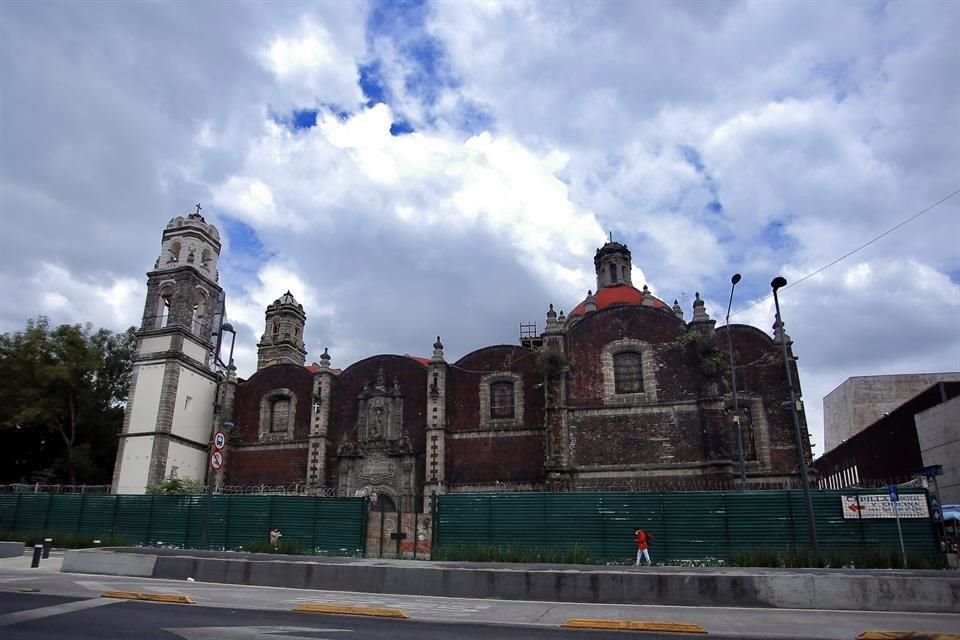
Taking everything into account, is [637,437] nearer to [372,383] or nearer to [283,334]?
[372,383]

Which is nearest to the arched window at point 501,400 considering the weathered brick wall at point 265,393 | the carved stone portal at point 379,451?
the carved stone portal at point 379,451

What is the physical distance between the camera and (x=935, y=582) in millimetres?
11422

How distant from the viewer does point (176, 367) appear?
34531mm

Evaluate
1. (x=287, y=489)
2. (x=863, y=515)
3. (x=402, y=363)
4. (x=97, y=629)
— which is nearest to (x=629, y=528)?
(x=863, y=515)

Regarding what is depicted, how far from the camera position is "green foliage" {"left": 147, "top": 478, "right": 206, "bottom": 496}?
2875 cm

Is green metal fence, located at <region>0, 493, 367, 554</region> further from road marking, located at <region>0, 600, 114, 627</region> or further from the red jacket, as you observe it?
road marking, located at <region>0, 600, 114, 627</region>

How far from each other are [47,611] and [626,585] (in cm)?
929

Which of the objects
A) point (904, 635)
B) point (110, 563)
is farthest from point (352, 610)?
point (110, 563)

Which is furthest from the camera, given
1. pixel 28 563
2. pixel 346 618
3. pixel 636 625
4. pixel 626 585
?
pixel 28 563

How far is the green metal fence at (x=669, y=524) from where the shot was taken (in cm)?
1806

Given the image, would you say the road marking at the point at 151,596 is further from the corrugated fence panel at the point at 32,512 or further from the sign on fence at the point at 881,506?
the corrugated fence panel at the point at 32,512

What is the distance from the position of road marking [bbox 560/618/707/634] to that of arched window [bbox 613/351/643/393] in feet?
62.5

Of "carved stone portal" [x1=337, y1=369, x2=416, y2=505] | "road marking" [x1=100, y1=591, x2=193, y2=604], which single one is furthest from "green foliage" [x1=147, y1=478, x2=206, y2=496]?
"road marking" [x1=100, y1=591, x2=193, y2=604]

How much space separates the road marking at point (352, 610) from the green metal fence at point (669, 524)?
8.15 metres
